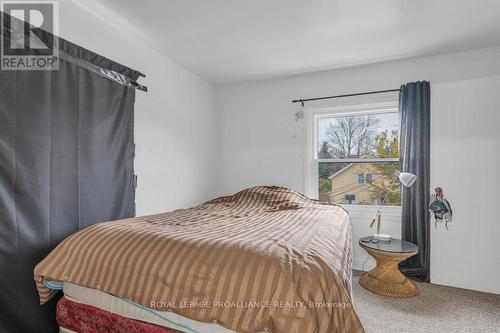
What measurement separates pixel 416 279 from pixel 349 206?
0.97 m

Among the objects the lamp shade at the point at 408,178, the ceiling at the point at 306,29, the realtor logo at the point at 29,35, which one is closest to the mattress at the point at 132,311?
the realtor logo at the point at 29,35

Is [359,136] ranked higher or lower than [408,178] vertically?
higher

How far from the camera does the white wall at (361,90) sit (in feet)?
8.41

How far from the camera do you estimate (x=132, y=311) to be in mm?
1368

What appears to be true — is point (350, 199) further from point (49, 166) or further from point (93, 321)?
point (49, 166)

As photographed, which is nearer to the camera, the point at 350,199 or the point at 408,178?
the point at 408,178

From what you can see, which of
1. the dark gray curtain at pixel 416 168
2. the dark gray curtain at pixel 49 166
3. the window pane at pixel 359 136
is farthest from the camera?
the window pane at pixel 359 136

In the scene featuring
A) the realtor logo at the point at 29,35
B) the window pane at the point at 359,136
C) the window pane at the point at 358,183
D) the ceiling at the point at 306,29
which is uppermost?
the ceiling at the point at 306,29

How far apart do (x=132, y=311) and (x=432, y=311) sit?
223 cm

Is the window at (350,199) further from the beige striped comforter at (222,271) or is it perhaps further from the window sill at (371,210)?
the beige striped comforter at (222,271)

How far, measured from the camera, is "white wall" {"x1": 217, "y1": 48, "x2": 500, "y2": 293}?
2.56m

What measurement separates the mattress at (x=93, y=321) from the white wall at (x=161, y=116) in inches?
44.2

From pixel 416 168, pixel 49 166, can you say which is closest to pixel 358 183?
pixel 416 168

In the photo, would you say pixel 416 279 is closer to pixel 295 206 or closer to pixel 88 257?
pixel 295 206
